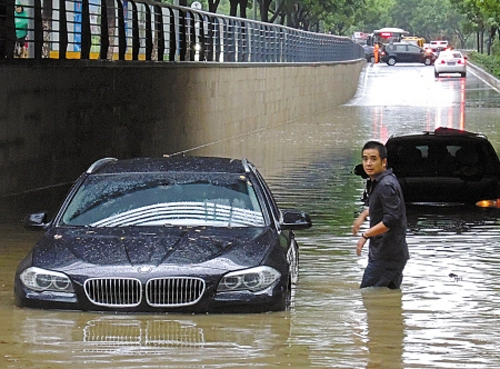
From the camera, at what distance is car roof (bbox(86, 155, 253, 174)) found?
10.5 m

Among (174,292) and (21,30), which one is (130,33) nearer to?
(21,30)

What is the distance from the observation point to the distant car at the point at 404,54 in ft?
319

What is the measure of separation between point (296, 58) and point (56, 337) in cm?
4059

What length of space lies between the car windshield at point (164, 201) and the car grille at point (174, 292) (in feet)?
3.22

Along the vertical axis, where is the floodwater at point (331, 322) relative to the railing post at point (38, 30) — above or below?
below

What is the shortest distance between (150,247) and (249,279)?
71cm

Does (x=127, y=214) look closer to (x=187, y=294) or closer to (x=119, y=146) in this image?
(x=187, y=294)

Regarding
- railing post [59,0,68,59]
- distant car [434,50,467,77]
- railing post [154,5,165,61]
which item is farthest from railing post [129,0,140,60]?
distant car [434,50,467,77]

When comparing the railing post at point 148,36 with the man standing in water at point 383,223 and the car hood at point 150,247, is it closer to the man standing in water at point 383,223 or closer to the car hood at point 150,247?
the man standing in water at point 383,223

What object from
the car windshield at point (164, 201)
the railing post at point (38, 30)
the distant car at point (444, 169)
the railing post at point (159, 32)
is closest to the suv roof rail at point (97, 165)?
the car windshield at point (164, 201)

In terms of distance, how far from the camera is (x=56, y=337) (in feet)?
28.1

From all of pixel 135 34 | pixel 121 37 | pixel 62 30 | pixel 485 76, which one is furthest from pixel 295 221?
pixel 485 76

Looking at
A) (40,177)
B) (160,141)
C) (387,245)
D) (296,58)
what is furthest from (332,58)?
(387,245)

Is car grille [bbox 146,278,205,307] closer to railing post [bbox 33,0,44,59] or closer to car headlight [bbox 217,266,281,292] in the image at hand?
car headlight [bbox 217,266,281,292]
